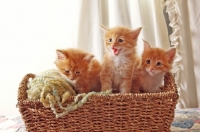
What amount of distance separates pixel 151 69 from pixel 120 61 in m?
0.13

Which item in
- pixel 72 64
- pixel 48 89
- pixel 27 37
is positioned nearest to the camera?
pixel 48 89

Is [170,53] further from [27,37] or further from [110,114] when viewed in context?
[27,37]

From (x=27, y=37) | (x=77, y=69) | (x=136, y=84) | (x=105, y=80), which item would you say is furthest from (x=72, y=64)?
(x=27, y=37)

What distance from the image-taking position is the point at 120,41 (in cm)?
89

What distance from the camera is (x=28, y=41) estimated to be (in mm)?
1365

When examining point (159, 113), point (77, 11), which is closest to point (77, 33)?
point (77, 11)

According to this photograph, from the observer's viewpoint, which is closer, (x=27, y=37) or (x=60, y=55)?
(x=60, y=55)

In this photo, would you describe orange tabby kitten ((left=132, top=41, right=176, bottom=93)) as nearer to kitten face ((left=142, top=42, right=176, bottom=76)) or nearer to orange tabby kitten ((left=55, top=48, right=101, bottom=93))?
kitten face ((left=142, top=42, right=176, bottom=76))

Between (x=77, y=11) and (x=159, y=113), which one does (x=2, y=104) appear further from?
(x=159, y=113)

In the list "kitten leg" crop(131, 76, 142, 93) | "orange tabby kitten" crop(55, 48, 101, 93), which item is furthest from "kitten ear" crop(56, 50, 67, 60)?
"kitten leg" crop(131, 76, 142, 93)

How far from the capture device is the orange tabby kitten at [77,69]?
34.9 inches

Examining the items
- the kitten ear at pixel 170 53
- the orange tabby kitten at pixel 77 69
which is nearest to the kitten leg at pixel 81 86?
the orange tabby kitten at pixel 77 69

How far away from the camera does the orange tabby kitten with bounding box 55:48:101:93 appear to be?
887 millimetres

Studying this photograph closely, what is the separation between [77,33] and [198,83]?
2.19 ft
